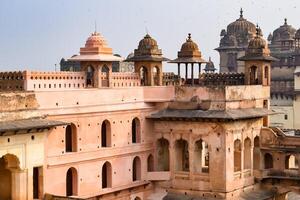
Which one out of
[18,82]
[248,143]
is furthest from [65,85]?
[248,143]

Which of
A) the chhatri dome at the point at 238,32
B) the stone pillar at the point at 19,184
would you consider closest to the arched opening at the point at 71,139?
the stone pillar at the point at 19,184

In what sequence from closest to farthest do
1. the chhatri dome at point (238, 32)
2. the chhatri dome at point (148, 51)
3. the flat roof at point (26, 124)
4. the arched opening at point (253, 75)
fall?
the flat roof at point (26, 124) → the chhatri dome at point (148, 51) → the arched opening at point (253, 75) → the chhatri dome at point (238, 32)

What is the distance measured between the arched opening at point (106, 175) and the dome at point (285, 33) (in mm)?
34824

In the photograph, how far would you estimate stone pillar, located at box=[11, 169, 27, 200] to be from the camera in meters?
20.3

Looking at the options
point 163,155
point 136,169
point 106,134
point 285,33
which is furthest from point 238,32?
point 106,134

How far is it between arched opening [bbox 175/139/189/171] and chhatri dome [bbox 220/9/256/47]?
27.0m

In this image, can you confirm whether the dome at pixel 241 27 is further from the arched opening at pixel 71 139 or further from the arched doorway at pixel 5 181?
the arched doorway at pixel 5 181

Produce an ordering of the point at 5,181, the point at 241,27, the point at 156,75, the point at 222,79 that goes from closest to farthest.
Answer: the point at 5,181 < the point at 156,75 < the point at 222,79 < the point at 241,27

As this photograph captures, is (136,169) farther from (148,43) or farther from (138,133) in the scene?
(148,43)

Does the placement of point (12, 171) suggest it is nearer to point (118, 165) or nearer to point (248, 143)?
point (118, 165)

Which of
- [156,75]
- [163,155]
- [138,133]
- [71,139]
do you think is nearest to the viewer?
[71,139]

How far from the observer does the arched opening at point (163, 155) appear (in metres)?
27.6

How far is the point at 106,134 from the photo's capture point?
2495cm

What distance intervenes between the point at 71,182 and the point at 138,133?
14.0 ft
